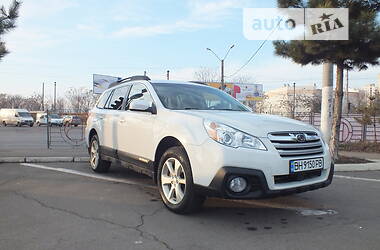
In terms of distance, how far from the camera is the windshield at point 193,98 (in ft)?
17.6

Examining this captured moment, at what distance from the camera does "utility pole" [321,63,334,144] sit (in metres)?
10.7

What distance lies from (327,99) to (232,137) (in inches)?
300

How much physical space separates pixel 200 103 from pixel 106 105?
2473mm

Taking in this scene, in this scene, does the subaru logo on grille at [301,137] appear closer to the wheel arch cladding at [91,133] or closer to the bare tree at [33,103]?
the wheel arch cladding at [91,133]

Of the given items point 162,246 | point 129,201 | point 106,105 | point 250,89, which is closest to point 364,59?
point 106,105

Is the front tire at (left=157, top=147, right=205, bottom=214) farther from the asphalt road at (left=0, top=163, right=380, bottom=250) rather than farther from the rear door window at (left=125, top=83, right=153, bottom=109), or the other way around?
the rear door window at (left=125, top=83, right=153, bottom=109)

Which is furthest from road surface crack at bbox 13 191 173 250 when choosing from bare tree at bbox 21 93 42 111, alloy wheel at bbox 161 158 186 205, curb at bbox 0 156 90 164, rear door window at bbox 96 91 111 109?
bare tree at bbox 21 93 42 111

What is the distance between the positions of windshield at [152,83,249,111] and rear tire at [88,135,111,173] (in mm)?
2281

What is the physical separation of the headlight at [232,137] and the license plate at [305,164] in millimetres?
430

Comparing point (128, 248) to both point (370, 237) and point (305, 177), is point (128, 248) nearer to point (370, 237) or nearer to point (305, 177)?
point (305, 177)

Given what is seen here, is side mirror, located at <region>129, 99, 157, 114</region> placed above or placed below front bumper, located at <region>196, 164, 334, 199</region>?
above

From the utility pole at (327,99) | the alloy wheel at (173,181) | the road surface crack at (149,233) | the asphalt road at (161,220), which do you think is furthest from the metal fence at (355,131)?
the road surface crack at (149,233)

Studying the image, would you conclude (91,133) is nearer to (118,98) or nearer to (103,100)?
(103,100)

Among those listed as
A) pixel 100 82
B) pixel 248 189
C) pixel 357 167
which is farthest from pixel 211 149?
pixel 100 82
